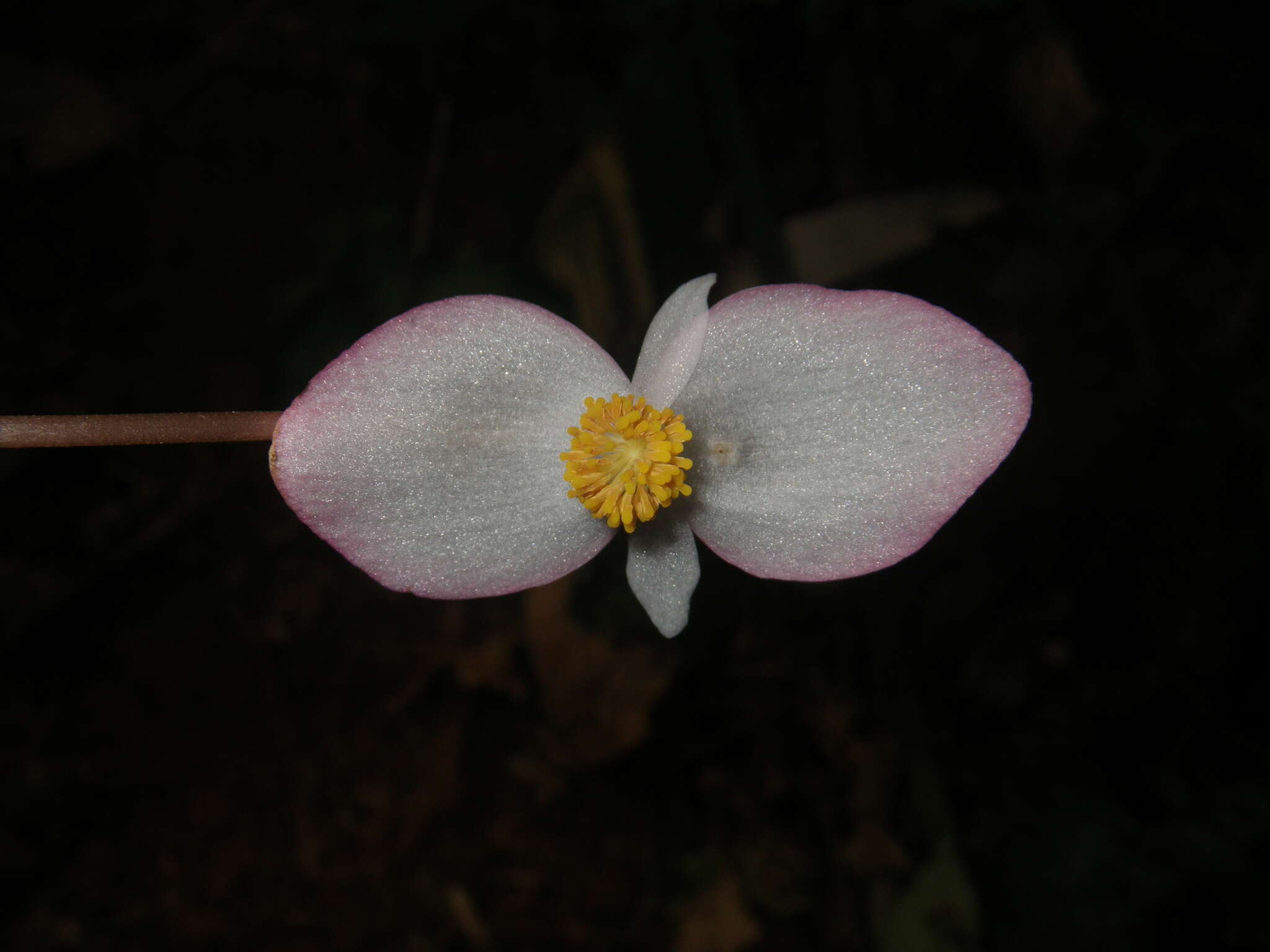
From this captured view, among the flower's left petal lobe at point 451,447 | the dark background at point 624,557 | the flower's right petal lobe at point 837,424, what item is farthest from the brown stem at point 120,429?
the dark background at point 624,557

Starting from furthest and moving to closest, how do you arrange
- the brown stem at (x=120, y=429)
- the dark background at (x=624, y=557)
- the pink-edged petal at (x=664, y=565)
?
the dark background at (x=624, y=557)
the pink-edged petal at (x=664, y=565)
the brown stem at (x=120, y=429)

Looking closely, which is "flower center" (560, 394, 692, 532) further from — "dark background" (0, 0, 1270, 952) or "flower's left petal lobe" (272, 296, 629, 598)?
"dark background" (0, 0, 1270, 952)

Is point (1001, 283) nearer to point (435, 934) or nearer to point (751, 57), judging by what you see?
point (751, 57)

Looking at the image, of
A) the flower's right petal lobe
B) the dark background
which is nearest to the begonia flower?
the flower's right petal lobe

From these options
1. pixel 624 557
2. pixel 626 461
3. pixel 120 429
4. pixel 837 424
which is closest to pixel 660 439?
pixel 626 461

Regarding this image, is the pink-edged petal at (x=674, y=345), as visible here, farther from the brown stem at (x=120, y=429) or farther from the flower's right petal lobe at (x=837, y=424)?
the brown stem at (x=120, y=429)

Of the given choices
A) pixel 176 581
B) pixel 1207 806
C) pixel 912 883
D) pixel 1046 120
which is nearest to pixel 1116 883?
pixel 1207 806
